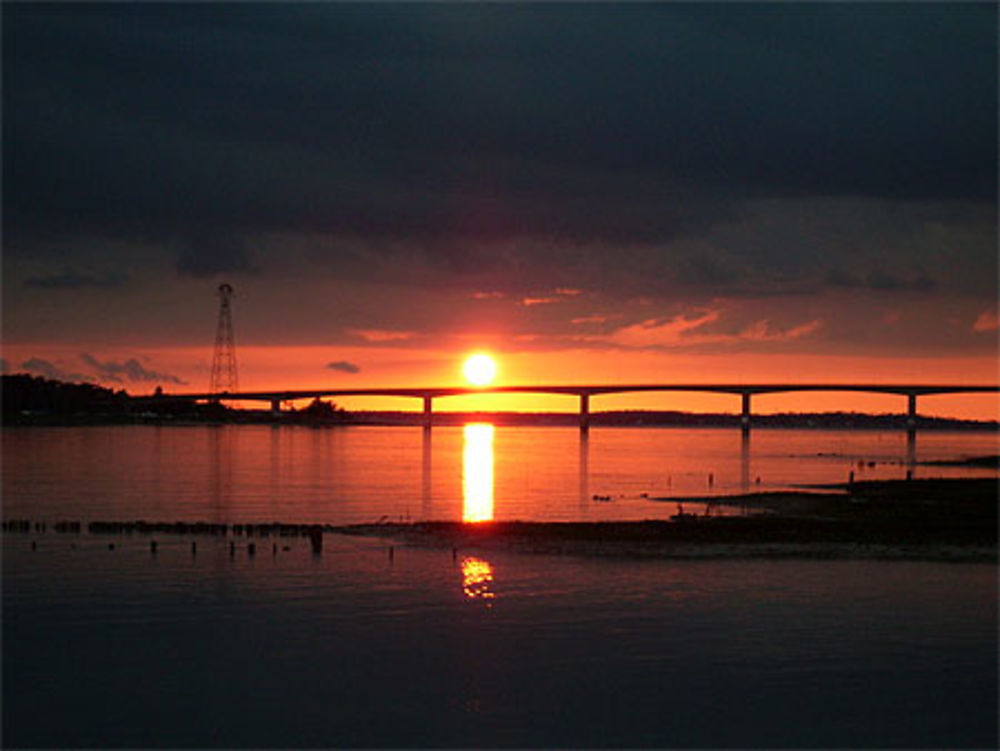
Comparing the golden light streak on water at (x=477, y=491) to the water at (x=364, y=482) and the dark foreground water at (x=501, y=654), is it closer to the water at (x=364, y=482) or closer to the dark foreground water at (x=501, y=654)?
the water at (x=364, y=482)

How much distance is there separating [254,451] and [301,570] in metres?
121

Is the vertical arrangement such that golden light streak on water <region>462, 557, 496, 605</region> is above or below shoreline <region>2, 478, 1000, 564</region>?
below

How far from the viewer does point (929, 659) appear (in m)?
Answer: 30.2

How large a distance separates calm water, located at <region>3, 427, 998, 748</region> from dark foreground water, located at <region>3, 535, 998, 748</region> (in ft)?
0.28

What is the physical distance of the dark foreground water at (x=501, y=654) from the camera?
2498 centimetres

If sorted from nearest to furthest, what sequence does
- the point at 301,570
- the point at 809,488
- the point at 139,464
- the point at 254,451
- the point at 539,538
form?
the point at 301,570 → the point at 539,538 → the point at 809,488 → the point at 139,464 → the point at 254,451

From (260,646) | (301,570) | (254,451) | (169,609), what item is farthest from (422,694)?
(254,451)

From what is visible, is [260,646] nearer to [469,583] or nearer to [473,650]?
[473,650]

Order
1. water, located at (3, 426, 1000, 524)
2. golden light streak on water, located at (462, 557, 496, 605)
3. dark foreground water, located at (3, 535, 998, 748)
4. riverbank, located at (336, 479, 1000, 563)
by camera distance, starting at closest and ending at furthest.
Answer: dark foreground water, located at (3, 535, 998, 748) < golden light streak on water, located at (462, 557, 496, 605) < riverbank, located at (336, 479, 1000, 563) < water, located at (3, 426, 1000, 524)

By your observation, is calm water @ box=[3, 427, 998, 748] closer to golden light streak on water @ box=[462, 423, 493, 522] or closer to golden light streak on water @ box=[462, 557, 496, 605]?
golden light streak on water @ box=[462, 557, 496, 605]

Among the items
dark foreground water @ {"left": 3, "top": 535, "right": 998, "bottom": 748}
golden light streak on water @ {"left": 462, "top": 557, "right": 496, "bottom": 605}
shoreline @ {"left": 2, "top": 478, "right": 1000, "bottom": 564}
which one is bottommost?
dark foreground water @ {"left": 3, "top": 535, "right": 998, "bottom": 748}

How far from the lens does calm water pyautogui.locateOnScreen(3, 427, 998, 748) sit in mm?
25047

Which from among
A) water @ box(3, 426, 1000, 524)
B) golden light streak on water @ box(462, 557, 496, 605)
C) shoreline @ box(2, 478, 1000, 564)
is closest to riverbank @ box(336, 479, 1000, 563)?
shoreline @ box(2, 478, 1000, 564)

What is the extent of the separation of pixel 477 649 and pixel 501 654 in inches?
31.8
